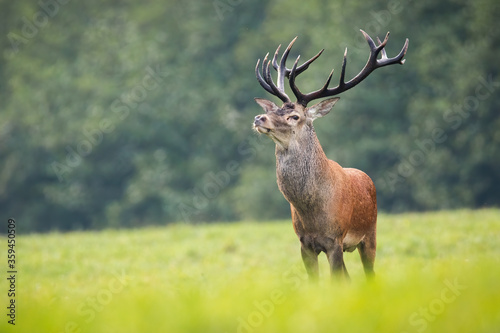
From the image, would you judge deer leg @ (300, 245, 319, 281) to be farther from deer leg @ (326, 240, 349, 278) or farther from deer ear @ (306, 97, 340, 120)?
deer ear @ (306, 97, 340, 120)

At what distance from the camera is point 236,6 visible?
33219 mm

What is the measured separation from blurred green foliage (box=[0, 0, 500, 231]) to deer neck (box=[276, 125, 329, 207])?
19.0 m

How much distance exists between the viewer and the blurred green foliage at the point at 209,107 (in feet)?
80.8

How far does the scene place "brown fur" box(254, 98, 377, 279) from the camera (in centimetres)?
557

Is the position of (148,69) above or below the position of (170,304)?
above

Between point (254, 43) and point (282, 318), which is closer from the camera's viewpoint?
point (282, 318)

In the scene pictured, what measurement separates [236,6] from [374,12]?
834 cm

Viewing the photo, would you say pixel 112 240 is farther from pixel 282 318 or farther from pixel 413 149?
pixel 413 149

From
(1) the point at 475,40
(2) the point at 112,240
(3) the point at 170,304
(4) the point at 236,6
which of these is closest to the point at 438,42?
(1) the point at 475,40

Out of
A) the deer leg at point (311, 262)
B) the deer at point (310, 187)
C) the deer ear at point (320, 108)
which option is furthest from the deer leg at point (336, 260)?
the deer ear at point (320, 108)

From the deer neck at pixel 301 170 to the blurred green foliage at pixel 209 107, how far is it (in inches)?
748

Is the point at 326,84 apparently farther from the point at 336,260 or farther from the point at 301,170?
the point at 336,260

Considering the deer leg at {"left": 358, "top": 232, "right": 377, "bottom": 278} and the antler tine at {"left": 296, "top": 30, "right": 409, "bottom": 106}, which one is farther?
the deer leg at {"left": 358, "top": 232, "right": 377, "bottom": 278}

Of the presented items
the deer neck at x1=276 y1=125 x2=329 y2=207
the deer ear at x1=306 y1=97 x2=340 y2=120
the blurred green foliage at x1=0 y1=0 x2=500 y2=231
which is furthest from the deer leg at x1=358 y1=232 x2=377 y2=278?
the blurred green foliage at x1=0 y1=0 x2=500 y2=231
